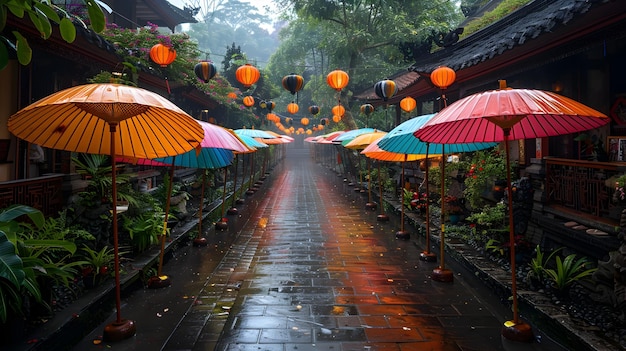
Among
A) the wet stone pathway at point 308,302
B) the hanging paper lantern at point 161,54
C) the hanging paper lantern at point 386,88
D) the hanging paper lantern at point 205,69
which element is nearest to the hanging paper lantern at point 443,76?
the hanging paper lantern at point 386,88

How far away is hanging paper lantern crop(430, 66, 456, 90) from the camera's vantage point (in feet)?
31.4

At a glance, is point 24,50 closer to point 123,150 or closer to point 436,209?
point 123,150

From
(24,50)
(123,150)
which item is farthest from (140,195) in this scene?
(24,50)

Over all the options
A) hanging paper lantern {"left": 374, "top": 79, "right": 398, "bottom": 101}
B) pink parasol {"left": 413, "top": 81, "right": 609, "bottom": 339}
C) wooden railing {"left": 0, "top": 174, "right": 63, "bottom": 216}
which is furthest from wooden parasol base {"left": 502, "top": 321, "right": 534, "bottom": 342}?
hanging paper lantern {"left": 374, "top": 79, "right": 398, "bottom": 101}

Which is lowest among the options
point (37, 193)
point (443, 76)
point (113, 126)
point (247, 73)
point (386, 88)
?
point (37, 193)

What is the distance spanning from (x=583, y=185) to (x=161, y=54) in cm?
883

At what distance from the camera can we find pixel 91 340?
427 centimetres

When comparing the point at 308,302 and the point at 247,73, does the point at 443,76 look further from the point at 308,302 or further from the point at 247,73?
the point at 308,302

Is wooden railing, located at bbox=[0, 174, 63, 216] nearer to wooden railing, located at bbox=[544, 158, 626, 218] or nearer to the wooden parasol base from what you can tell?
the wooden parasol base

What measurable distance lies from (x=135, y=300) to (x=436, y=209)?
804cm

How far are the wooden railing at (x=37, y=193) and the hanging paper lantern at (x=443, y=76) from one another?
7990 mm

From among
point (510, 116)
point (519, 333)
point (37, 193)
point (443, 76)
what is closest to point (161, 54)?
point (37, 193)

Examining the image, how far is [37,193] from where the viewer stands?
5.81m

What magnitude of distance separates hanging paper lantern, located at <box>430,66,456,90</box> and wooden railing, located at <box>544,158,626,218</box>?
3.63 meters
